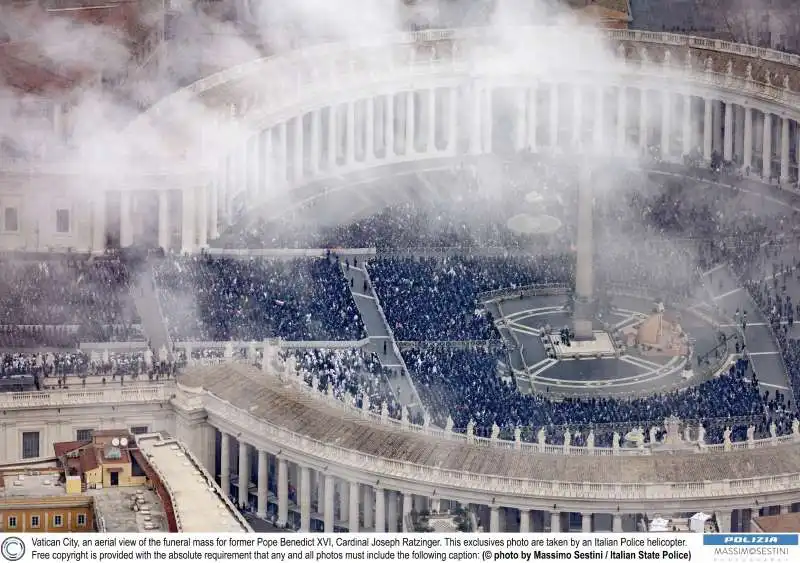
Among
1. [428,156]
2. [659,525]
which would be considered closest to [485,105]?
[428,156]

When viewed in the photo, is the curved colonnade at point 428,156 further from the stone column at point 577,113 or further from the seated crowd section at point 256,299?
the seated crowd section at point 256,299

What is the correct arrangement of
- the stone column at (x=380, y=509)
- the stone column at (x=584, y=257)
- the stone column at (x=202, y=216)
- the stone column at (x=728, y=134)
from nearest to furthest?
the stone column at (x=380, y=509) < the stone column at (x=584, y=257) < the stone column at (x=202, y=216) < the stone column at (x=728, y=134)

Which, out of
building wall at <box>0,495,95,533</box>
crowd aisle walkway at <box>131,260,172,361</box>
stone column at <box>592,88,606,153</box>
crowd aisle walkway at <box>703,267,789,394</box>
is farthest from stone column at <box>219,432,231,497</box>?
stone column at <box>592,88,606,153</box>

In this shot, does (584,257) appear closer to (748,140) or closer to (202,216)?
(202,216)

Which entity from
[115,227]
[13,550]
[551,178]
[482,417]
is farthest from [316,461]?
[551,178]

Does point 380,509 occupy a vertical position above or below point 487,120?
below

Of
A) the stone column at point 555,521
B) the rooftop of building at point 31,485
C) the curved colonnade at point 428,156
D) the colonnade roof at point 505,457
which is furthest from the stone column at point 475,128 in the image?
the rooftop of building at point 31,485

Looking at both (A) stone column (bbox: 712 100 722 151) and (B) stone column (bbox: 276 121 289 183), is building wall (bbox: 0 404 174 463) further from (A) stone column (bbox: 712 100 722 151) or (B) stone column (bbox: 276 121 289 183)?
(A) stone column (bbox: 712 100 722 151)
